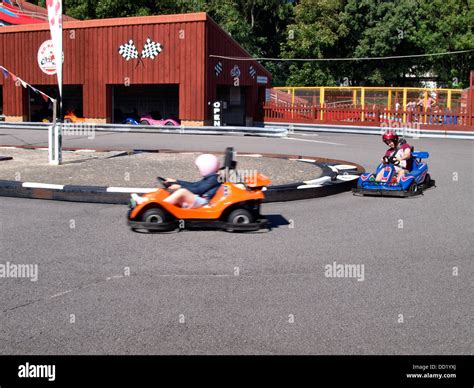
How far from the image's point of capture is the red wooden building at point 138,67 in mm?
27297

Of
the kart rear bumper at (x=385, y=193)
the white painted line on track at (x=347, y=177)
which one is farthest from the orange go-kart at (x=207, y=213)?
the white painted line on track at (x=347, y=177)

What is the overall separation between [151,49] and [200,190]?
862 inches

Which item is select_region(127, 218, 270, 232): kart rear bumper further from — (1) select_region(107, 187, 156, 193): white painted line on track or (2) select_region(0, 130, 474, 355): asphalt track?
(1) select_region(107, 187, 156, 193): white painted line on track

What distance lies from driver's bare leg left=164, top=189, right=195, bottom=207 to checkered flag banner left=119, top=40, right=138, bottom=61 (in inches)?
873

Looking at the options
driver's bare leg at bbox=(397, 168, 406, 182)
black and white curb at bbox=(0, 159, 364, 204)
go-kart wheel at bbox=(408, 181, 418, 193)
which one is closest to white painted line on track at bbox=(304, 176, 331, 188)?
black and white curb at bbox=(0, 159, 364, 204)

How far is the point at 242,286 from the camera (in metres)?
5.16

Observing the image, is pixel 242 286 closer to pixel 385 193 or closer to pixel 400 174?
pixel 385 193

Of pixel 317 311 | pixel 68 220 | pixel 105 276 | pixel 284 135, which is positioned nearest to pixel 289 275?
pixel 317 311

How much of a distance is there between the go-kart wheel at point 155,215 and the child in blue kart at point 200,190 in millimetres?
155

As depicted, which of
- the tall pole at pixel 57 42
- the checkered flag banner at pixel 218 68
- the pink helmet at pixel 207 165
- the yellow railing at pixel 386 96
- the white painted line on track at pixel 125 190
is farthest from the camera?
the yellow railing at pixel 386 96

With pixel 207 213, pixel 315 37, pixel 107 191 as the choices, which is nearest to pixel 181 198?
pixel 207 213

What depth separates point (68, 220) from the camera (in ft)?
25.9

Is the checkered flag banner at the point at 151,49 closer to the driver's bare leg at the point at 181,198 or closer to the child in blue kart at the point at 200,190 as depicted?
the child in blue kart at the point at 200,190

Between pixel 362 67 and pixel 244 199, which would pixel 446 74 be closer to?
pixel 362 67
